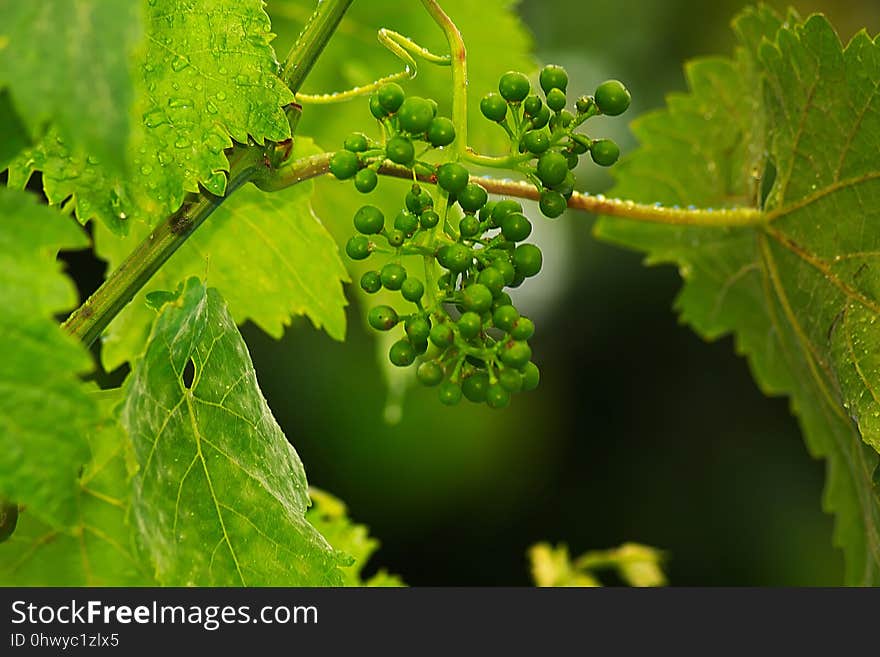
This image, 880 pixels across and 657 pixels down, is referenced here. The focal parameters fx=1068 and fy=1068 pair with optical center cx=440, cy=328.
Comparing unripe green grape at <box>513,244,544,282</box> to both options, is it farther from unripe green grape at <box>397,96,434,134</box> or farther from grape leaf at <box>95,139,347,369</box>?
grape leaf at <box>95,139,347,369</box>

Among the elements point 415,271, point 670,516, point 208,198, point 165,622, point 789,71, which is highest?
point 670,516

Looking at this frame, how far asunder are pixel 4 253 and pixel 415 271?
0.64 metres

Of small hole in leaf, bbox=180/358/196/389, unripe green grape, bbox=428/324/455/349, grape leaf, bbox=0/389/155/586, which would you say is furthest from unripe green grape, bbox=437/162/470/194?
grape leaf, bbox=0/389/155/586

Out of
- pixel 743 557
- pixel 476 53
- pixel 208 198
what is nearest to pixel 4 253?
pixel 208 198

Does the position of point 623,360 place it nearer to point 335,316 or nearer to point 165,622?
point 335,316

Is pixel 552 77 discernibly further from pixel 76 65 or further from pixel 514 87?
pixel 76 65

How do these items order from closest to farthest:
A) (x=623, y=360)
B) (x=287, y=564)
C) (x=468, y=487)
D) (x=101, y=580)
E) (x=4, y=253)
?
(x=4, y=253) → (x=287, y=564) → (x=101, y=580) → (x=468, y=487) → (x=623, y=360)

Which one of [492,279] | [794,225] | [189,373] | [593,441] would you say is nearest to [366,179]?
[492,279]

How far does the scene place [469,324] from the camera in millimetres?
776

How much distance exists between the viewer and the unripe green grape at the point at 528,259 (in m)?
0.81

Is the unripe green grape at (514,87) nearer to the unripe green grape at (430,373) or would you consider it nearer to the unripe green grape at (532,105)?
the unripe green grape at (532,105)

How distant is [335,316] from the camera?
1164mm

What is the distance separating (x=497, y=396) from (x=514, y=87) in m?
0.23

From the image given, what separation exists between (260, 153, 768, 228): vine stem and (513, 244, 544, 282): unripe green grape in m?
0.09
